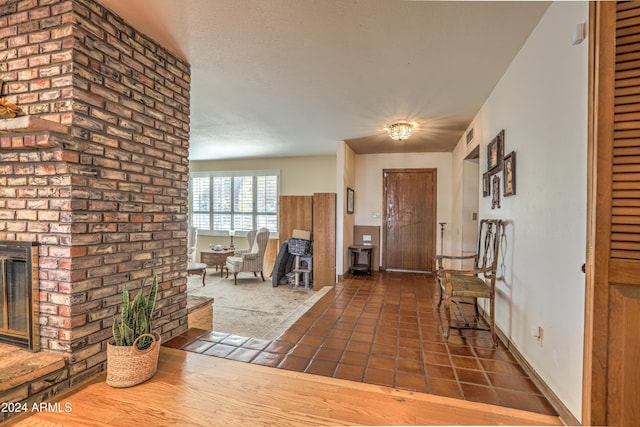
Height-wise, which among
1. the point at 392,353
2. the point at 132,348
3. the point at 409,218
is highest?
the point at 409,218

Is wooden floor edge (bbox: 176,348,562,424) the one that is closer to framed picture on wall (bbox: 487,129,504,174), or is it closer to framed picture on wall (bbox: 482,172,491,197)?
framed picture on wall (bbox: 487,129,504,174)

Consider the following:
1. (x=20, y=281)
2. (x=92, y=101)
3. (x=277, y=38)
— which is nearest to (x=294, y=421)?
(x=20, y=281)

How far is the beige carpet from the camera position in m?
3.27

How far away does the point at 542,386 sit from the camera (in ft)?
5.79

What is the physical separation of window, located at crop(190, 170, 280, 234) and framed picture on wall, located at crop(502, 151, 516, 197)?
4987mm

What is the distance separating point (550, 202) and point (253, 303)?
378cm

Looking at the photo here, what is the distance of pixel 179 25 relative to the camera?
6.54 feet

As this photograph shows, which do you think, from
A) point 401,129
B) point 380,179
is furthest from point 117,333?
point 380,179

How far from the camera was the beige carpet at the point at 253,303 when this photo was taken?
327 centimetres

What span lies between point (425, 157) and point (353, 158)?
4.59 ft

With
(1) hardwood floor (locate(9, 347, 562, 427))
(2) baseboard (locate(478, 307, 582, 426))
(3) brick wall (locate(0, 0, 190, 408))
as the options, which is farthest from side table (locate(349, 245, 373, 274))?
(3) brick wall (locate(0, 0, 190, 408))

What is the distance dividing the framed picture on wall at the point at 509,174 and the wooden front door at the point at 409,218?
3016 millimetres

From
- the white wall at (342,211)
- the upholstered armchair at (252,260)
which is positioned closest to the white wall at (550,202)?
the white wall at (342,211)

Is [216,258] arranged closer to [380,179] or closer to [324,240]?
[324,240]
